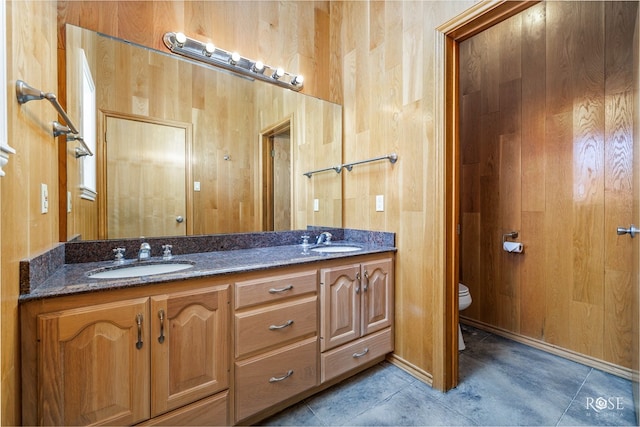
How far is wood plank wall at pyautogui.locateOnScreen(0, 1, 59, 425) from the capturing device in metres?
0.81

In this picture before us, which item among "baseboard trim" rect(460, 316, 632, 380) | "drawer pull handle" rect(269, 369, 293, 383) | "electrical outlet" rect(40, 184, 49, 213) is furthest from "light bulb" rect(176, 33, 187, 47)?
"baseboard trim" rect(460, 316, 632, 380)

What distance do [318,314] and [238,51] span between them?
1763 mm

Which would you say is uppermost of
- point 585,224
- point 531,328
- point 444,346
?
point 585,224

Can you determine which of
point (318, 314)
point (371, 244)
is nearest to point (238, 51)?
point (371, 244)

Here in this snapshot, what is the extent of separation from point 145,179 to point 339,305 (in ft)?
4.37

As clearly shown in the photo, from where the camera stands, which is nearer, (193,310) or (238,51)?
(193,310)

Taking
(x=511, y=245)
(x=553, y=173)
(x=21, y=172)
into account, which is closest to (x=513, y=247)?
(x=511, y=245)

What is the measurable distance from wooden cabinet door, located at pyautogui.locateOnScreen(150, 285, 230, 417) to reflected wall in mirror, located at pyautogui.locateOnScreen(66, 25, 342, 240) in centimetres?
66

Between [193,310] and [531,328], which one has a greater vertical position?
[193,310]

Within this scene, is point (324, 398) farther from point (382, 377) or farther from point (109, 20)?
point (109, 20)

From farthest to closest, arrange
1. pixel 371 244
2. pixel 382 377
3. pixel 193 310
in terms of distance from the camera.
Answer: pixel 371 244 < pixel 382 377 < pixel 193 310

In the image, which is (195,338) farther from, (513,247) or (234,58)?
(513,247)

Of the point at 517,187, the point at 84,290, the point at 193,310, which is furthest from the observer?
the point at 517,187

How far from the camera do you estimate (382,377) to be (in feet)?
5.91
